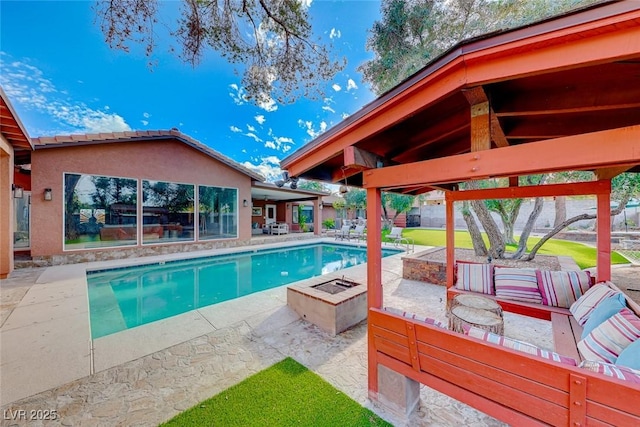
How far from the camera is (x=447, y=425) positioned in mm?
2252

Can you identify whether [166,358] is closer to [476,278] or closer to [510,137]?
[476,278]

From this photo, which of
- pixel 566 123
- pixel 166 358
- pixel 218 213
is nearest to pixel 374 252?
pixel 566 123

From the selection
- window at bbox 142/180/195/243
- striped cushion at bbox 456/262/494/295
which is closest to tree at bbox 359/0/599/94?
striped cushion at bbox 456/262/494/295

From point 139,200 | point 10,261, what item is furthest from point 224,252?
point 10,261

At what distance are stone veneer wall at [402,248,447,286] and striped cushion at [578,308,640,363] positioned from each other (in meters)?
3.90

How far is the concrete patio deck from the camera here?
245cm

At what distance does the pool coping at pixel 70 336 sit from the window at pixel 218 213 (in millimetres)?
6482

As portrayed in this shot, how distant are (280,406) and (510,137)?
13.8 ft

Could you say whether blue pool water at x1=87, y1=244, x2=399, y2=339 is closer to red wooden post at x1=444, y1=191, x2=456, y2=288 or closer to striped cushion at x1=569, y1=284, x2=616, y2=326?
red wooden post at x1=444, y1=191, x2=456, y2=288

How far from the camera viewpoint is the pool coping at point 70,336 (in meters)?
2.93

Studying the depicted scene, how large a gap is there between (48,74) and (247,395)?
13.3 metres

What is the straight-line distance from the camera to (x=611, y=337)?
217 cm

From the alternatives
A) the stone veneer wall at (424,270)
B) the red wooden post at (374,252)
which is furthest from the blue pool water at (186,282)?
the red wooden post at (374,252)

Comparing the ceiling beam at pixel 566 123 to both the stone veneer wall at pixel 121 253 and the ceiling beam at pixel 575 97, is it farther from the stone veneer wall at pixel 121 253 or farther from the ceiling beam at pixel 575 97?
the stone veneer wall at pixel 121 253
